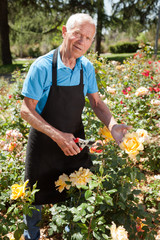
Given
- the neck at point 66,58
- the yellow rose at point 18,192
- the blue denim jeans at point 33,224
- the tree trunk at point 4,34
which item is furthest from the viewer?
the tree trunk at point 4,34

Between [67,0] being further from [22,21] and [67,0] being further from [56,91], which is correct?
[56,91]

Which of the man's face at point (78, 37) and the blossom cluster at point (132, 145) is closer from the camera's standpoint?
the blossom cluster at point (132, 145)

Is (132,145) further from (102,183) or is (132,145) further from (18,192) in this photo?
(18,192)

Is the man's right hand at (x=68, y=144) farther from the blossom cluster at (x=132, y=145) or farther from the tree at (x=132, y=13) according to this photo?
the tree at (x=132, y=13)

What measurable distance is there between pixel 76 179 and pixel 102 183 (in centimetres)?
15

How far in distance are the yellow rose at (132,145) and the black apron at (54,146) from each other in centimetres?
42

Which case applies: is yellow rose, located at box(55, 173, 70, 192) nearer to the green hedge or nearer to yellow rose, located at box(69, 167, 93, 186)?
yellow rose, located at box(69, 167, 93, 186)

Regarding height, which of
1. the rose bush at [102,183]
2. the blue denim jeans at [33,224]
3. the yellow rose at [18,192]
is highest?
the yellow rose at [18,192]

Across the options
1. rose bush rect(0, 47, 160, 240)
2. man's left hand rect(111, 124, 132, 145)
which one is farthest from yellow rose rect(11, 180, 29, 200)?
man's left hand rect(111, 124, 132, 145)

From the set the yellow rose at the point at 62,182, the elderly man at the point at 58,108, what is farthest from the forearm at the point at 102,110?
the yellow rose at the point at 62,182

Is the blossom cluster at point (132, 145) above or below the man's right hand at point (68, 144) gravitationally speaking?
above

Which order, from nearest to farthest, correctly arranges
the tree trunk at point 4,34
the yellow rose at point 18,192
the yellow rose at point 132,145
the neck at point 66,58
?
the yellow rose at point 132,145 < the yellow rose at point 18,192 < the neck at point 66,58 < the tree trunk at point 4,34

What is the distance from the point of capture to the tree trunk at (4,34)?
12.2 meters

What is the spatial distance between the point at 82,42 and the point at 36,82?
31cm
